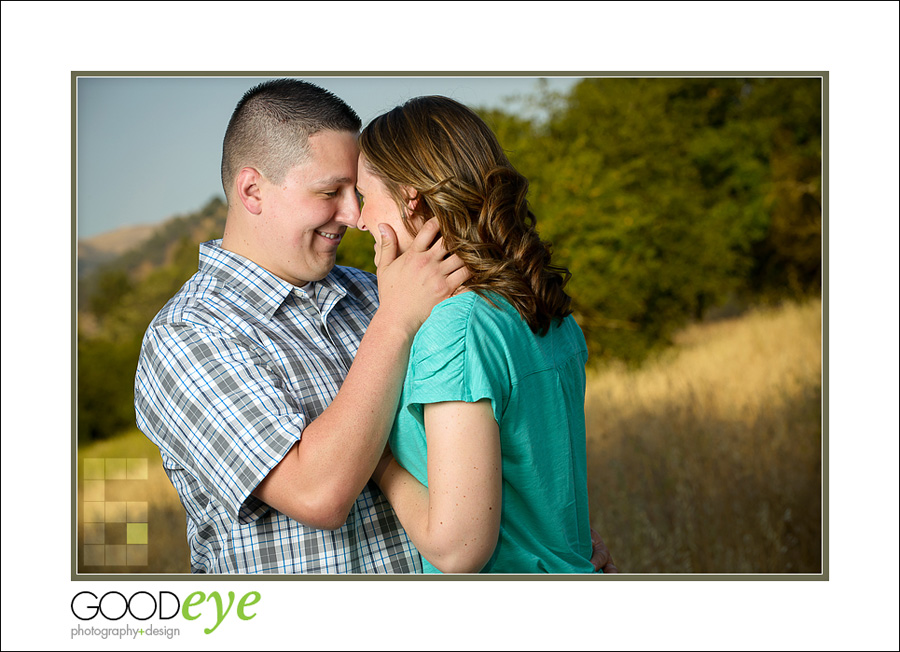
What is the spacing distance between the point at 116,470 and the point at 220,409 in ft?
8.81

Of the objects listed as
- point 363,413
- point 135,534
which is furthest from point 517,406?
point 135,534

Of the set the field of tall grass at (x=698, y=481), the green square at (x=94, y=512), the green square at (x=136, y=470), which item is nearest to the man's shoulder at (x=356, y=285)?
the green square at (x=94, y=512)

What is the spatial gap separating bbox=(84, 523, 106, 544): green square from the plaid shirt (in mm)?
974

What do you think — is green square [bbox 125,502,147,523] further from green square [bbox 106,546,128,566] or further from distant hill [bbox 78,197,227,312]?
distant hill [bbox 78,197,227,312]

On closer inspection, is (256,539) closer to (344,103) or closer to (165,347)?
(165,347)

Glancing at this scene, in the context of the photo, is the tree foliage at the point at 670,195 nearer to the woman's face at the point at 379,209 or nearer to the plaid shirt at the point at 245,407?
the plaid shirt at the point at 245,407

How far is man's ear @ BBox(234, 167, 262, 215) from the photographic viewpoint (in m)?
2.25

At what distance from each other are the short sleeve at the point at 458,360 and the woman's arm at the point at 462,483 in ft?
0.10

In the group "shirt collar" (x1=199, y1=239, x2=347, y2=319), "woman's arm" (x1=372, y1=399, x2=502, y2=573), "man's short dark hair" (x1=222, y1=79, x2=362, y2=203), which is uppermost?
"man's short dark hair" (x1=222, y1=79, x2=362, y2=203)

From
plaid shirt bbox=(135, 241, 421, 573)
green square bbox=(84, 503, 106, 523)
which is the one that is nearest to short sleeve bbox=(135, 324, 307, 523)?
plaid shirt bbox=(135, 241, 421, 573)

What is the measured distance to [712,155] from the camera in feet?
36.9

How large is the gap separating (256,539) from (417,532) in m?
0.52

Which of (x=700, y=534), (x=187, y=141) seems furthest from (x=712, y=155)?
(x=187, y=141)

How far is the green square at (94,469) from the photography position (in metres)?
3.63
